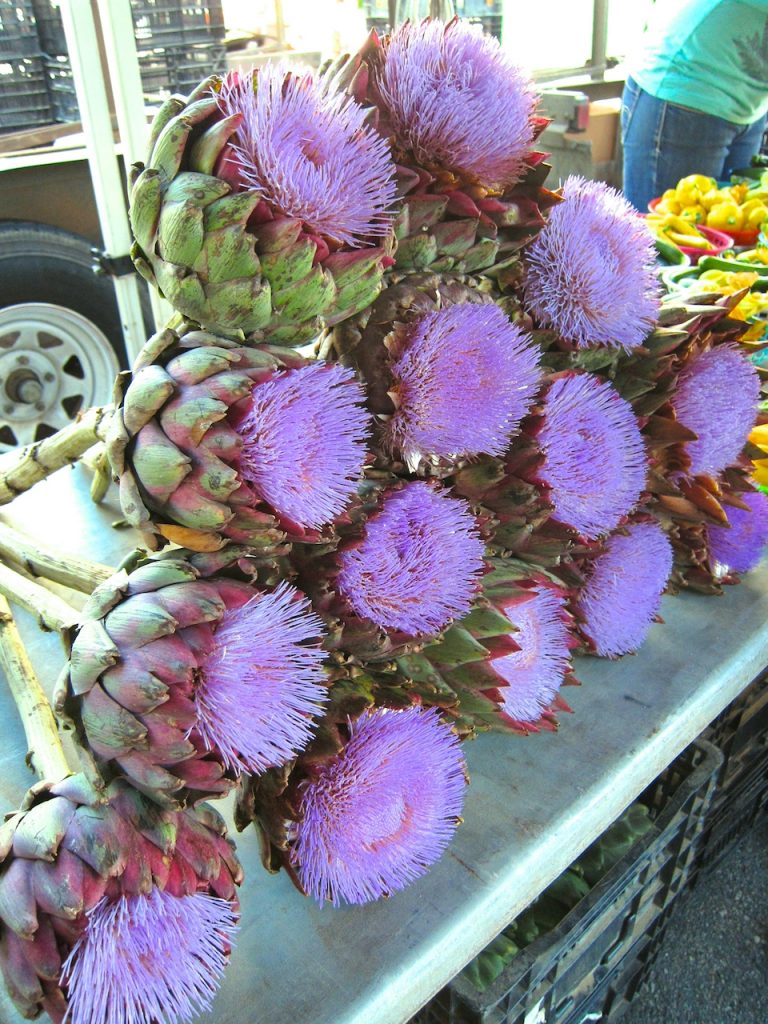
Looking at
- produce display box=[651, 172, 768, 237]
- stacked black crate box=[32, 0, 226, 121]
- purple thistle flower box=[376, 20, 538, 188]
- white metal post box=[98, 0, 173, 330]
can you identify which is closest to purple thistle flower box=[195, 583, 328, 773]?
purple thistle flower box=[376, 20, 538, 188]

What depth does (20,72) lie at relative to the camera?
2.20 meters

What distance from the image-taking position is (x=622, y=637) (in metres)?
0.79

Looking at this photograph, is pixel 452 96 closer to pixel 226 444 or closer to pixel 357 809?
pixel 226 444

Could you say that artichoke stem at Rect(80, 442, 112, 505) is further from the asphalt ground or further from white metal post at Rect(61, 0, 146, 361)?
the asphalt ground

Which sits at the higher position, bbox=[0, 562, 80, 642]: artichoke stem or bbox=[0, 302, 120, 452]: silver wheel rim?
bbox=[0, 562, 80, 642]: artichoke stem

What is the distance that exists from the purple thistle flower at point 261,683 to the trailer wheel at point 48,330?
63.7 inches

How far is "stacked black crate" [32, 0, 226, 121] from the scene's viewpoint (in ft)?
7.16

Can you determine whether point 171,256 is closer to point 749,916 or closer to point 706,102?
point 749,916

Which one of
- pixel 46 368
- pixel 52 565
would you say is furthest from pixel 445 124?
pixel 46 368

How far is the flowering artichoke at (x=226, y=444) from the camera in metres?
0.48

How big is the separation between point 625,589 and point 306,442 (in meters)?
0.38

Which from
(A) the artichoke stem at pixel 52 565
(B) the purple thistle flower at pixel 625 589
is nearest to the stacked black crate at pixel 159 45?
(A) the artichoke stem at pixel 52 565

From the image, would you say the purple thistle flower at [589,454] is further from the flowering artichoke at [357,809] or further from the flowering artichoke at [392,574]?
the flowering artichoke at [357,809]

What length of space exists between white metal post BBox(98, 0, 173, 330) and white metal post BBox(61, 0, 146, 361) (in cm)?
3
